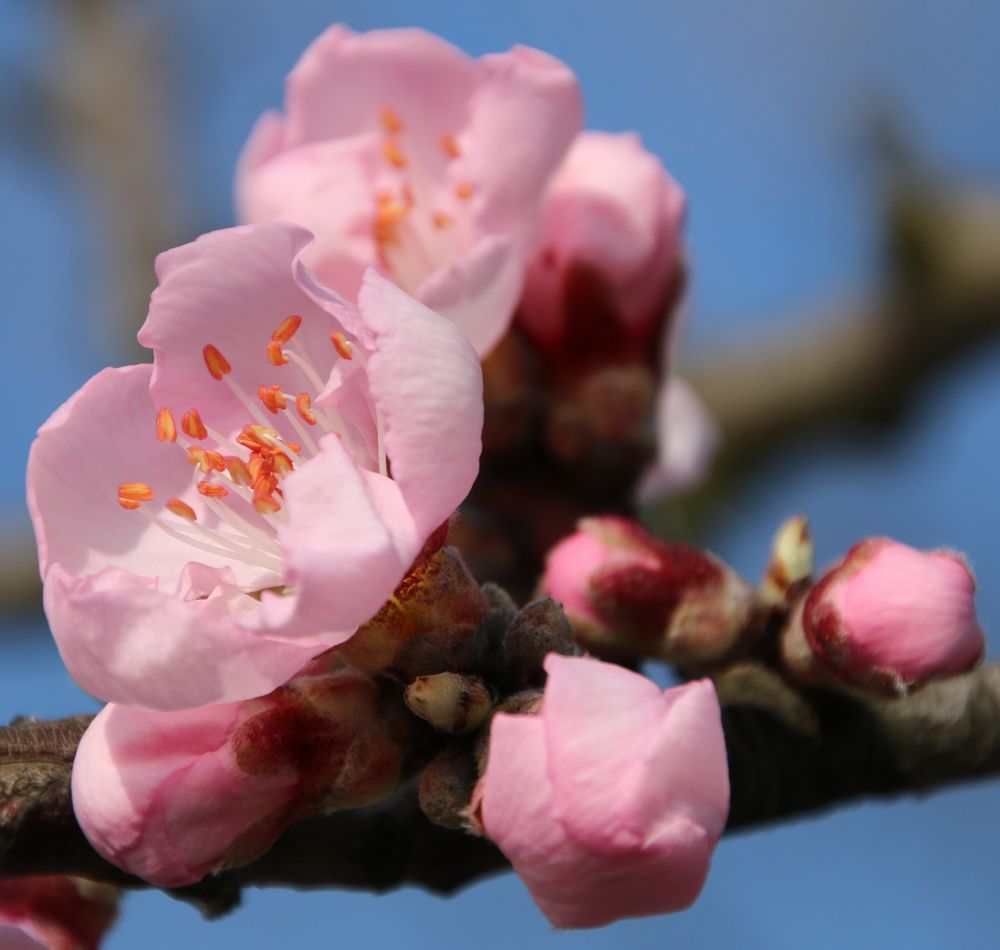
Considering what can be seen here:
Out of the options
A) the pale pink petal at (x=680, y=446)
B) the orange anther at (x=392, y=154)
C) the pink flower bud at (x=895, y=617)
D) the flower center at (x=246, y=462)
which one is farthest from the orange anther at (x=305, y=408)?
the pale pink petal at (x=680, y=446)

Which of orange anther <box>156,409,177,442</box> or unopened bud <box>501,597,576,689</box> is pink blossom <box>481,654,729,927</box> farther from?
orange anther <box>156,409,177,442</box>

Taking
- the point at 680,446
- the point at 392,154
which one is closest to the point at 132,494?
the point at 392,154

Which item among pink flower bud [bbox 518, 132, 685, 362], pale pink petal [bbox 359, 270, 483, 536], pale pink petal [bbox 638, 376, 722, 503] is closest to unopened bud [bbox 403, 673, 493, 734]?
pale pink petal [bbox 359, 270, 483, 536]

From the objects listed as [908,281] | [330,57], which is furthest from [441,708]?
[908,281]

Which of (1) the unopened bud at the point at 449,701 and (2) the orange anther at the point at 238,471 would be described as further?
(2) the orange anther at the point at 238,471

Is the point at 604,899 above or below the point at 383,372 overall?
below

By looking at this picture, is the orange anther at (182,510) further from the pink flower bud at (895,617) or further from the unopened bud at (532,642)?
the pink flower bud at (895,617)

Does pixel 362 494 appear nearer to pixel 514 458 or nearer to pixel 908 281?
pixel 514 458
